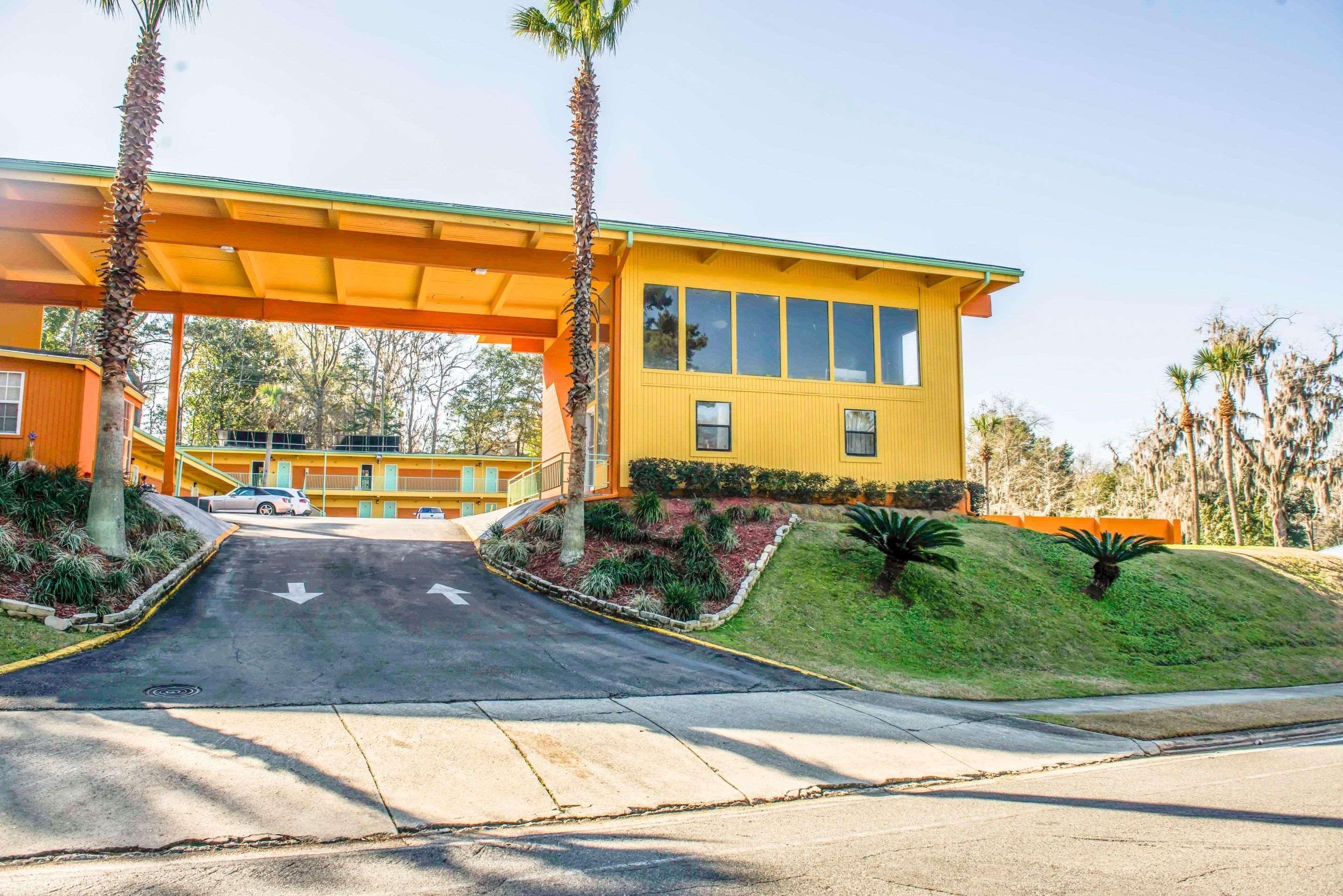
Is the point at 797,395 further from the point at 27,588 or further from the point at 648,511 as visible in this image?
the point at 27,588

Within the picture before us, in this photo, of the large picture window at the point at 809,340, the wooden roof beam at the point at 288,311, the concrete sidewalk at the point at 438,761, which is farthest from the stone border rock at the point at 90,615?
the large picture window at the point at 809,340

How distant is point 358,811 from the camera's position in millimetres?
5723

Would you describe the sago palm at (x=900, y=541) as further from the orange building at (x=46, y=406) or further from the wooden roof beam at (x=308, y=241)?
the orange building at (x=46, y=406)

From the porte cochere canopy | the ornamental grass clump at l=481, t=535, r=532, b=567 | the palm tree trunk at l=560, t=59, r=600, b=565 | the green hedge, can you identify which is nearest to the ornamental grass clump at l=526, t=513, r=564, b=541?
the ornamental grass clump at l=481, t=535, r=532, b=567

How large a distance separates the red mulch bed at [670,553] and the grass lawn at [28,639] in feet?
23.3

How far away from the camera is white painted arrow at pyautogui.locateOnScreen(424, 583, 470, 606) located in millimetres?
13820

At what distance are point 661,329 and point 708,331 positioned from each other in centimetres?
116

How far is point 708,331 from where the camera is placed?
20.5 m

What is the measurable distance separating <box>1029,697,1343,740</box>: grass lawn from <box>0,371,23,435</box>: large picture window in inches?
672

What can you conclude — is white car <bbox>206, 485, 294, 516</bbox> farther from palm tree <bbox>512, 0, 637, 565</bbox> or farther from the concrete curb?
the concrete curb

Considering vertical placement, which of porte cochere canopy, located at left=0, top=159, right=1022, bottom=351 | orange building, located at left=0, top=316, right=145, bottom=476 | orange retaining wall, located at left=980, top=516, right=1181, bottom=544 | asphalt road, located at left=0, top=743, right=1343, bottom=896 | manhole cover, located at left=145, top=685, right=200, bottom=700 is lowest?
asphalt road, located at left=0, top=743, right=1343, bottom=896

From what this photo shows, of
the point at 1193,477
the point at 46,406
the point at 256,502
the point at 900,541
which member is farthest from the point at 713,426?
the point at 1193,477

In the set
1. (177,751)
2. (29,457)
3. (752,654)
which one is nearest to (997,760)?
(752,654)

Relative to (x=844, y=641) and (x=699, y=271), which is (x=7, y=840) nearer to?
(x=844, y=641)
